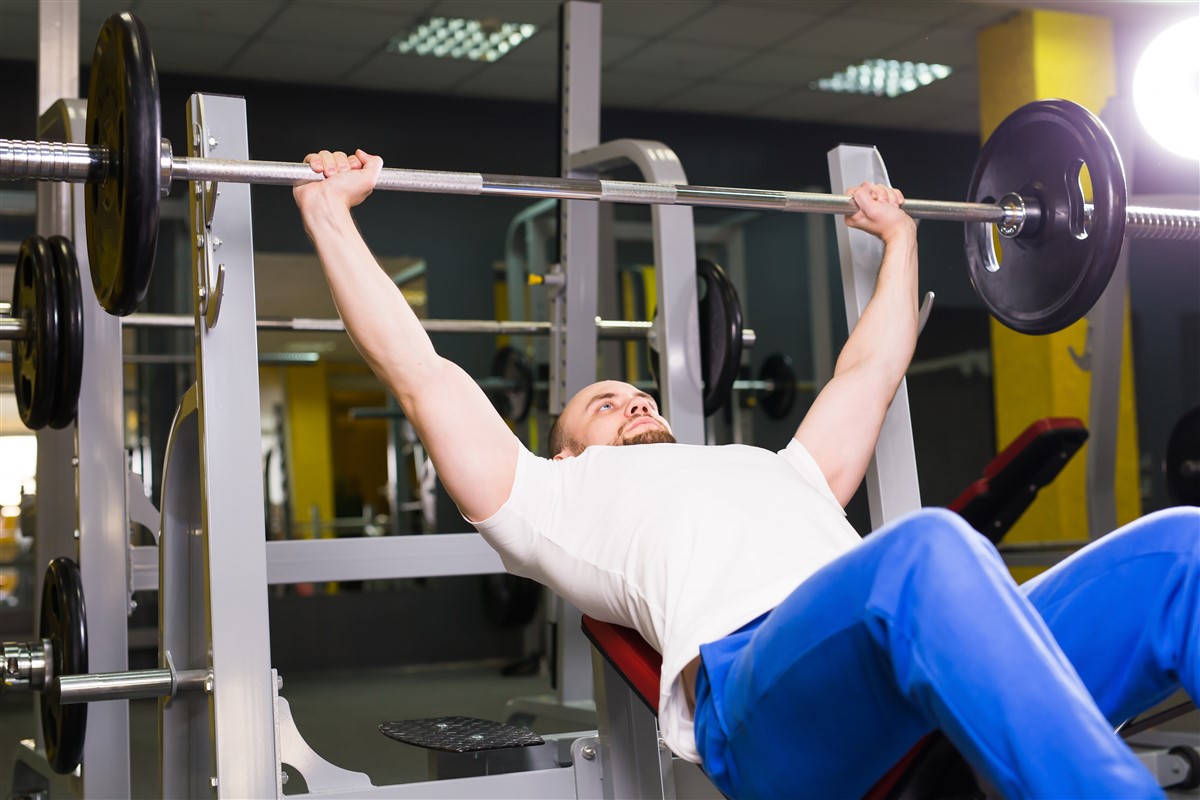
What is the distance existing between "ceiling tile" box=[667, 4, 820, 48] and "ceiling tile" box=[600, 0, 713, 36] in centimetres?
7

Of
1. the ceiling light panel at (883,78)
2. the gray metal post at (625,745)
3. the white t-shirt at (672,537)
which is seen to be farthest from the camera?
the ceiling light panel at (883,78)

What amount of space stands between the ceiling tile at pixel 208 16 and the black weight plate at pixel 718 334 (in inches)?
114

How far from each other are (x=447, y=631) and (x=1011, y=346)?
9.62 feet

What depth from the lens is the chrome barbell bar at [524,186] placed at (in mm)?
1465

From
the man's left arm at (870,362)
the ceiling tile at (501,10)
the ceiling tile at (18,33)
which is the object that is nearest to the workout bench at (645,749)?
the man's left arm at (870,362)

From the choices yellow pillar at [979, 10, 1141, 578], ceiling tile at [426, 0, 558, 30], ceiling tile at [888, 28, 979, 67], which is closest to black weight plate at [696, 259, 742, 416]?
ceiling tile at [426, 0, 558, 30]

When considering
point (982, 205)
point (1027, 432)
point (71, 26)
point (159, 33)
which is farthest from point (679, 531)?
point (159, 33)

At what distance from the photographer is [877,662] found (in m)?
1.13

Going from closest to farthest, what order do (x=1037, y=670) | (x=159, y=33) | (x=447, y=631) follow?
(x=1037, y=670)
(x=159, y=33)
(x=447, y=631)

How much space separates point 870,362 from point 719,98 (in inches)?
184

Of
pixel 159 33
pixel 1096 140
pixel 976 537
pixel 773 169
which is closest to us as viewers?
pixel 976 537

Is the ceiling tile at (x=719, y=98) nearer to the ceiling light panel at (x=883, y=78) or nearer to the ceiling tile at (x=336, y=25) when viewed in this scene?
the ceiling light panel at (x=883, y=78)

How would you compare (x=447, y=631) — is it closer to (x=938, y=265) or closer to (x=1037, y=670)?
(x=938, y=265)

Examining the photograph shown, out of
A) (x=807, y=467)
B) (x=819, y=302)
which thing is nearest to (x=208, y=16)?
(x=819, y=302)
